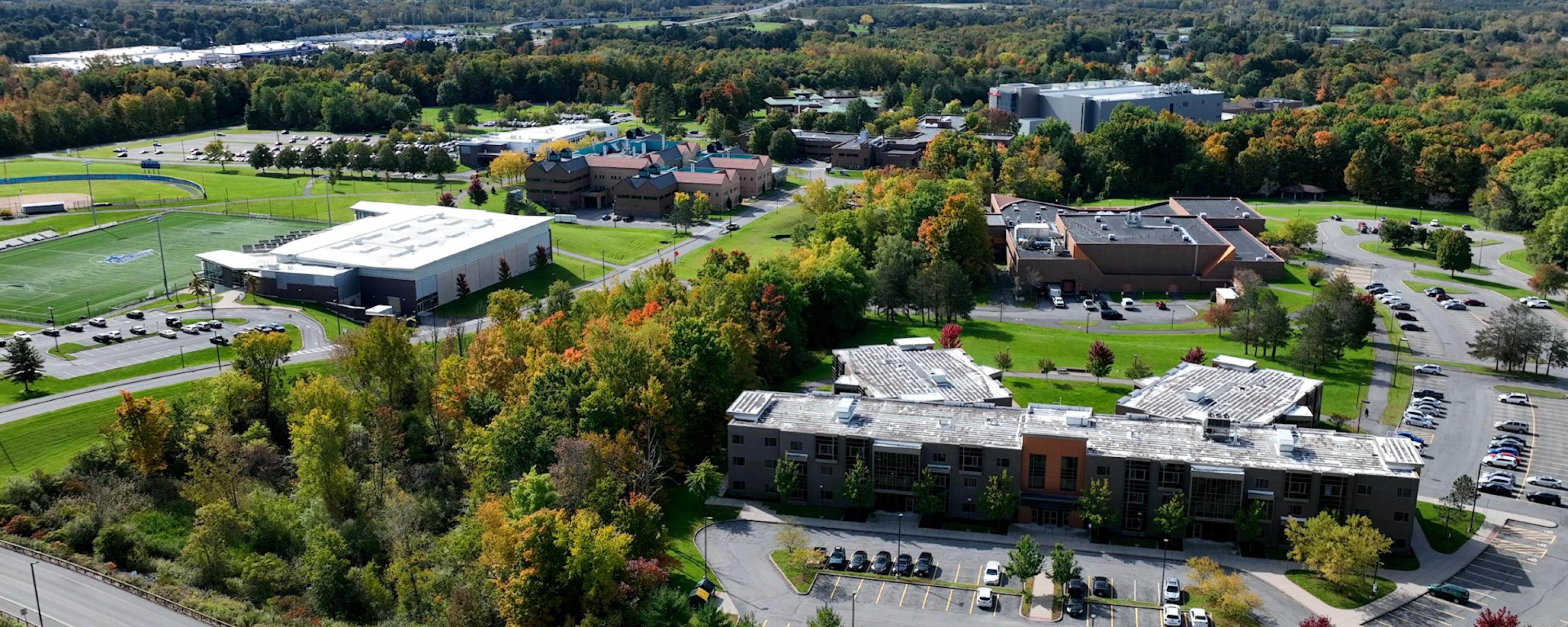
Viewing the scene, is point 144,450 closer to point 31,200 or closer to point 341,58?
point 31,200

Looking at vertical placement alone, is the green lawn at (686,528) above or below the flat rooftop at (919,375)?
below

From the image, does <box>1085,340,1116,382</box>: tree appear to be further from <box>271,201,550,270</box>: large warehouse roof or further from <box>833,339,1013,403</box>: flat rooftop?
<box>271,201,550,270</box>: large warehouse roof

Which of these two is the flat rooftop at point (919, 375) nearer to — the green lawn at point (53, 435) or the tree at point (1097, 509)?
the tree at point (1097, 509)

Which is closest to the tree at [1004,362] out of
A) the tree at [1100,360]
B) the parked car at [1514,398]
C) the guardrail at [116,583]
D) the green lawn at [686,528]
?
the tree at [1100,360]

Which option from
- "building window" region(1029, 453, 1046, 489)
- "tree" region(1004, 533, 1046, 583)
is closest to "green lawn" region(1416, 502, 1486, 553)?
"building window" region(1029, 453, 1046, 489)

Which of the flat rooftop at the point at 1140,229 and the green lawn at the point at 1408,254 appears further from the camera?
the green lawn at the point at 1408,254

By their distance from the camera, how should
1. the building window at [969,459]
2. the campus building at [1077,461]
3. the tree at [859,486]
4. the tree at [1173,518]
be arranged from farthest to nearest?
1. the tree at [859,486]
2. the building window at [969,459]
3. the campus building at [1077,461]
4. the tree at [1173,518]

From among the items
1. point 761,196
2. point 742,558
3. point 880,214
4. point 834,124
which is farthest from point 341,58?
point 742,558
